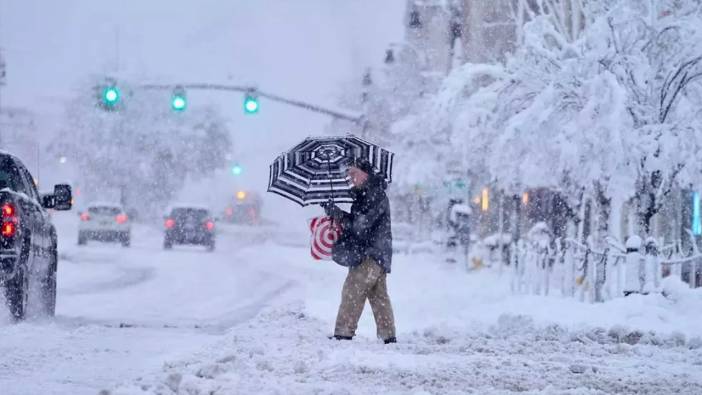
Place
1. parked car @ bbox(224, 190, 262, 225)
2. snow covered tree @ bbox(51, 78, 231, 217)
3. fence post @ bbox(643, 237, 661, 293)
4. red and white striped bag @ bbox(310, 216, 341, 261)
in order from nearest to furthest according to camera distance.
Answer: red and white striped bag @ bbox(310, 216, 341, 261) < fence post @ bbox(643, 237, 661, 293) < snow covered tree @ bbox(51, 78, 231, 217) < parked car @ bbox(224, 190, 262, 225)

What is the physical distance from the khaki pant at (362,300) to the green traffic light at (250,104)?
18668 millimetres

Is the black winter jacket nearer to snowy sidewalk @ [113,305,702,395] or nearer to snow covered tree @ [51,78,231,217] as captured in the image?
snowy sidewalk @ [113,305,702,395]

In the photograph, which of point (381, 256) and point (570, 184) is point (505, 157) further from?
point (381, 256)

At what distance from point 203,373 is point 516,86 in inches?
488

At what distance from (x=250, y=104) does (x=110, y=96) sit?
3.71 m

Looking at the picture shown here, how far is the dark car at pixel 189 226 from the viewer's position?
126ft

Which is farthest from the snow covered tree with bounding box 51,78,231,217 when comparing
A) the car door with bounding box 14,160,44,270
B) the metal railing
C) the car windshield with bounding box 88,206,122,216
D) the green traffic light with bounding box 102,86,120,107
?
the car door with bounding box 14,160,44,270

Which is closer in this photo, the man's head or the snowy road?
the snowy road

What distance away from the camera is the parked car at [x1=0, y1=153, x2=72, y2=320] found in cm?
1113

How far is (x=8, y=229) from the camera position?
11.1 metres

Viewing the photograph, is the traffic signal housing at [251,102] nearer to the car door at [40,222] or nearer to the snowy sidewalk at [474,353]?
the snowy sidewalk at [474,353]

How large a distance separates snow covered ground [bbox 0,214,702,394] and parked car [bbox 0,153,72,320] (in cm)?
37

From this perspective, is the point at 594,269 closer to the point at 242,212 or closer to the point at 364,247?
the point at 364,247

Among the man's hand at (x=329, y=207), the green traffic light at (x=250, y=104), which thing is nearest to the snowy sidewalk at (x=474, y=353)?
the man's hand at (x=329, y=207)
